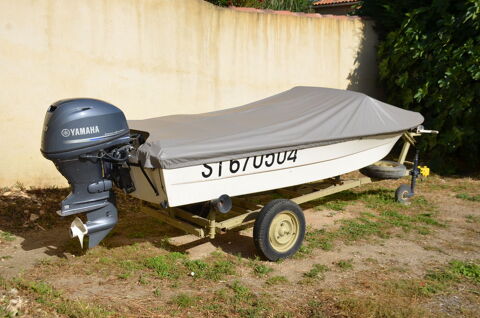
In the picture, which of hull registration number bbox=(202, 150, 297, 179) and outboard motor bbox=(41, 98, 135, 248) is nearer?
outboard motor bbox=(41, 98, 135, 248)

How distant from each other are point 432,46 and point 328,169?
484cm

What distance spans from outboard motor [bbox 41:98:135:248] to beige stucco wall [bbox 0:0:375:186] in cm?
285

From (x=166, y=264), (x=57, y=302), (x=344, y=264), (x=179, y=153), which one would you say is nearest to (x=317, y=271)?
(x=344, y=264)

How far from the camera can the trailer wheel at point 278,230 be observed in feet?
15.6

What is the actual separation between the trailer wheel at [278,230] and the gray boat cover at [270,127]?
2.02ft

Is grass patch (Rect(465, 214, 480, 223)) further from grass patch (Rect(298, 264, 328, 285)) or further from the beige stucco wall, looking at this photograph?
the beige stucco wall

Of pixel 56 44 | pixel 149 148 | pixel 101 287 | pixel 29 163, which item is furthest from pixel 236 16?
pixel 101 287

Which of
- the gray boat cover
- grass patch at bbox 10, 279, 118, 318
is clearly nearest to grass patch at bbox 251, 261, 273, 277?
the gray boat cover

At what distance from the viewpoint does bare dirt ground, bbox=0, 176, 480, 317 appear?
4.00 m

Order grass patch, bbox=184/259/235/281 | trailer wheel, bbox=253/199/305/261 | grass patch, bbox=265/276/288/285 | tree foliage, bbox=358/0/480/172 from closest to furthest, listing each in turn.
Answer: grass patch, bbox=265/276/288/285, grass patch, bbox=184/259/235/281, trailer wheel, bbox=253/199/305/261, tree foliage, bbox=358/0/480/172

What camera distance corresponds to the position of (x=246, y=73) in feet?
29.3

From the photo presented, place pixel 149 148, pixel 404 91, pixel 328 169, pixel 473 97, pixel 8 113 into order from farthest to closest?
pixel 404 91
pixel 473 97
pixel 8 113
pixel 328 169
pixel 149 148

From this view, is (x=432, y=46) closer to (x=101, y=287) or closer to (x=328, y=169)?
(x=328, y=169)

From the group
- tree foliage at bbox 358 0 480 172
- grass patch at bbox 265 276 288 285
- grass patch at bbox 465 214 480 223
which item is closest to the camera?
grass patch at bbox 265 276 288 285
